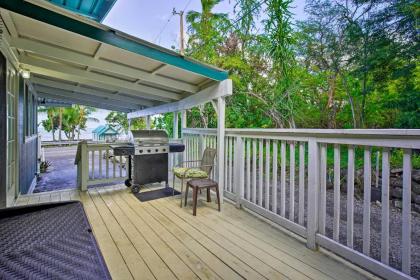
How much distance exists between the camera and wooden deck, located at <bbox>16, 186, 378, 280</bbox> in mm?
1927

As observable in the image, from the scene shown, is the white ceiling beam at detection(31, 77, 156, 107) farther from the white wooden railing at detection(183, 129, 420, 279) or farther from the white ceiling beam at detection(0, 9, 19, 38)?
the white wooden railing at detection(183, 129, 420, 279)

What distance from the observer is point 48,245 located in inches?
49.5

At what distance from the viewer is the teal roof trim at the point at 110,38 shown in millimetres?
2152

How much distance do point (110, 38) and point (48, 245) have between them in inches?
90.8

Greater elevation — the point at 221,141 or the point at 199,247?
the point at 221,141

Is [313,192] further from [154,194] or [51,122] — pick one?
[51,122]

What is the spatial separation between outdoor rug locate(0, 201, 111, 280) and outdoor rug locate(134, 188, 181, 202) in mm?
2182

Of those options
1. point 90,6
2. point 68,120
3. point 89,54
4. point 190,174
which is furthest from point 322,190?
point 68,120

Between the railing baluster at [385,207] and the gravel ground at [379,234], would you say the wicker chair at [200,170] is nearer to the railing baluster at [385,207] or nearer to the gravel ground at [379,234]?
the gravel ground at [379,234]

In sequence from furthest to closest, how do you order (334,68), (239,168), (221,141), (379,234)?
1. (334,68)
2. (221,141)
3. (239,168)
4. (379,234)

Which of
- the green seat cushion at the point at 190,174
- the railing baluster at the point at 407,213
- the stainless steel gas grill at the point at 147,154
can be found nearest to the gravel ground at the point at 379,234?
the railing baluster at the point at 407,213

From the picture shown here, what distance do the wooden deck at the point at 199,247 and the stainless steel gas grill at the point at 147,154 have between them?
2.82ft

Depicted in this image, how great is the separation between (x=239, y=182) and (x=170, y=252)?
158 centimetres

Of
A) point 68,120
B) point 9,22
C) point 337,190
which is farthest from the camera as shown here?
point 68,120
